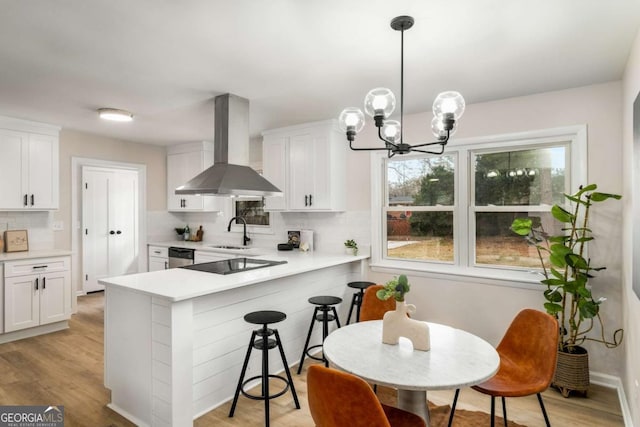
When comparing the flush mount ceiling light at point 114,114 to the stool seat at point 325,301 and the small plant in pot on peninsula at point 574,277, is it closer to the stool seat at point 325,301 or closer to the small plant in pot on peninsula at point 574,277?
the stool seat at point 325,301

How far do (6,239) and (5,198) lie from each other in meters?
0.53

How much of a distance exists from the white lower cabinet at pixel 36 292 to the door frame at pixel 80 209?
22cm

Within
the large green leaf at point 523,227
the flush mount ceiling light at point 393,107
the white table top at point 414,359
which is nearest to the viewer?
the white table top at point 414,359

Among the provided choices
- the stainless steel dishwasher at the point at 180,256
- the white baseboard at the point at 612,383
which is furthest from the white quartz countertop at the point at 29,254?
the white baseboard at the point at 612,383

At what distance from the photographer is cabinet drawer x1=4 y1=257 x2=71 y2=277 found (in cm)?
384

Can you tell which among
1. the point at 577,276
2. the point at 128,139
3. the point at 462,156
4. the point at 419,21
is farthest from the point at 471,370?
the point at 128,139

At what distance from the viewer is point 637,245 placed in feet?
6.34

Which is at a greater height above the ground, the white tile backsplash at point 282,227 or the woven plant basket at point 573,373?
the white tile backsplash at point 282,227

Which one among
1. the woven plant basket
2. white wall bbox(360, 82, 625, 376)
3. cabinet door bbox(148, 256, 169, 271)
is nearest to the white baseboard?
white wall bbox(360, 82, 625, 376)

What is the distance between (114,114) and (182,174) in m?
2.01

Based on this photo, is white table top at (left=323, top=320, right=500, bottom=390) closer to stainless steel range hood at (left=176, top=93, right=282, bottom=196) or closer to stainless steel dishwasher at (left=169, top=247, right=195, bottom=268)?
stainless steel range hood at (left=176, top=93, right=282, bottom=196)

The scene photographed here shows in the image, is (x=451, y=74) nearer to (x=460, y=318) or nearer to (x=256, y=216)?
(x=460, y=318)

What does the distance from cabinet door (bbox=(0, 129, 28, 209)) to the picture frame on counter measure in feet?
1.28

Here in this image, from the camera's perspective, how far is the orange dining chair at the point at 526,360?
2006 mm
